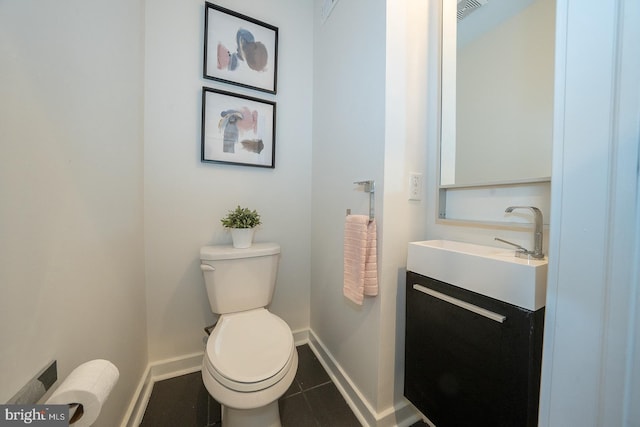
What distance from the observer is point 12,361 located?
17.4 inches

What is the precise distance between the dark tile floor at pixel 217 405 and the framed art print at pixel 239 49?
1805 mm

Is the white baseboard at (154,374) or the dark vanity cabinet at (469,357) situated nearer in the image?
the dark vanity cabinet at (469,357)

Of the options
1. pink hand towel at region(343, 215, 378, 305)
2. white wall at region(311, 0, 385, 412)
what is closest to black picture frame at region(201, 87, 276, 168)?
white wall at region(311, 0, 385, 412)

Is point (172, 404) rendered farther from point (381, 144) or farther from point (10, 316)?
point (381, 144)

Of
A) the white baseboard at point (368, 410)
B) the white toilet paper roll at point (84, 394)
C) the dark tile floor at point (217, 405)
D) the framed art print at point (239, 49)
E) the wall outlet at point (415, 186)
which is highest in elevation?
the framed art print at point (239, 49)

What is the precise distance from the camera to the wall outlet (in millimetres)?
1018

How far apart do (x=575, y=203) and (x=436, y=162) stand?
666 mm

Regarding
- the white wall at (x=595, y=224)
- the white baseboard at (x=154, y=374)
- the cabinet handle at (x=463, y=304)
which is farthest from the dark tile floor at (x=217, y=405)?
the white wall at (x=595, y=224)

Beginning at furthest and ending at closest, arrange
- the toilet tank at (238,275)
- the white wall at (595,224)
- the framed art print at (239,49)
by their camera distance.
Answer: the framed art print at (239,49)
the toilet tank at (238,275)
the white wall at (595,224)

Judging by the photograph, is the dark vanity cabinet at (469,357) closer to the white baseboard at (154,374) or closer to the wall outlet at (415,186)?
the wall outlet at (415,186)

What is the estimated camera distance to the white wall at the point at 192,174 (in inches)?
48.1

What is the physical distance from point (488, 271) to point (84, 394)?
108cm

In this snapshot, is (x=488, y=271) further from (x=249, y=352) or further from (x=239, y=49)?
(x=239, y=49)

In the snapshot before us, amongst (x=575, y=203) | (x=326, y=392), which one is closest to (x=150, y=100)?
(x=575, y=203)
